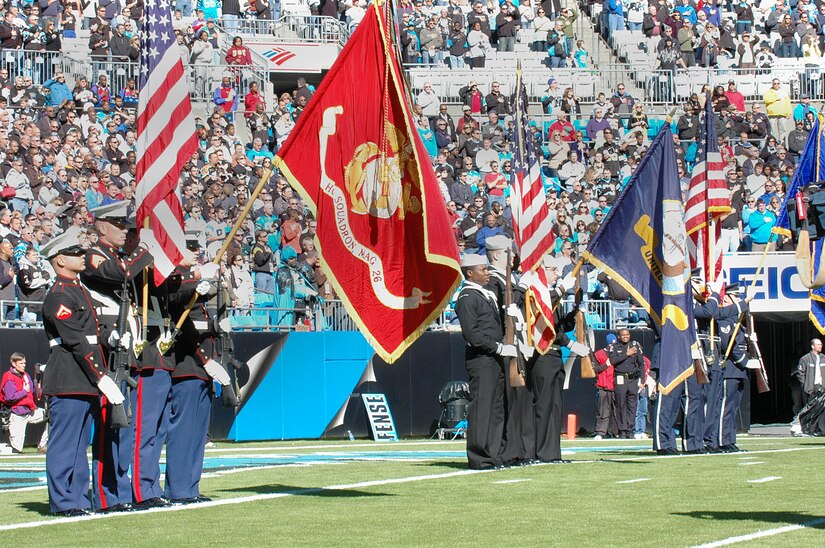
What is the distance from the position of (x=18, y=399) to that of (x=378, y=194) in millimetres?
10191

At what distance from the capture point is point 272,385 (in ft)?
79.1

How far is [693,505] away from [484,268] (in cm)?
457

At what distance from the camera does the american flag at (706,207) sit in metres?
19.3

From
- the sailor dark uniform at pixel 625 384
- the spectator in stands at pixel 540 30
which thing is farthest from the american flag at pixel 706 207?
the spectator in stands at pixel 540 30

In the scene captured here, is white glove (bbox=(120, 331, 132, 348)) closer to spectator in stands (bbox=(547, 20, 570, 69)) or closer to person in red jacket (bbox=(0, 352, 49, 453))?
person in red jacket (bbox=(0, 352, 49, 453))

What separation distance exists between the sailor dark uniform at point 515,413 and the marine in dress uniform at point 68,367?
227 inches

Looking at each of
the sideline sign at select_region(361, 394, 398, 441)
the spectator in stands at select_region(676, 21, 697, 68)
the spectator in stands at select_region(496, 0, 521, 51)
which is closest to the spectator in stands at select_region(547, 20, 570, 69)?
the spectator in stands at select_region(496, 0, 521, 51)

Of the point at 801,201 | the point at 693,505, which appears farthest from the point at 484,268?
the point at 801,201

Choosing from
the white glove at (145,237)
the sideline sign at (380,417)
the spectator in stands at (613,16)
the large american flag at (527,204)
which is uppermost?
the spectator in stands at (613,16)

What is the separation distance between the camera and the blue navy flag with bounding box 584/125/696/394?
17172 mm

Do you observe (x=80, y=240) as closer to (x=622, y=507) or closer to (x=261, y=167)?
(x=622, y=507)

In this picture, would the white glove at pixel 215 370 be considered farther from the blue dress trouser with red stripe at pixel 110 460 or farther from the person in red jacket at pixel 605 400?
the person in red jacket at pixel 605 400

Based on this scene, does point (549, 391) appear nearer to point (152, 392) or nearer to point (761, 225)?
point (152, 392)

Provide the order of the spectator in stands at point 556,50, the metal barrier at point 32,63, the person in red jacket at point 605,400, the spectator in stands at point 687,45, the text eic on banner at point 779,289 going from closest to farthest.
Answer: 1. the person in red jacket at point 605,400
2. the text eic on banner at point 779,289
3. the metal barrier at point 32,63
4. the spectator in stands at point 556,50
5. the spectator in stands at point 687,45
